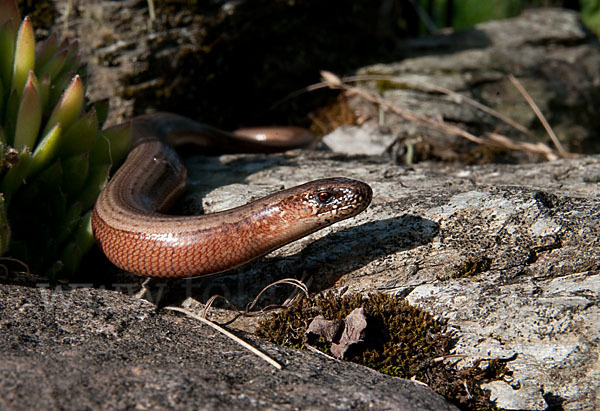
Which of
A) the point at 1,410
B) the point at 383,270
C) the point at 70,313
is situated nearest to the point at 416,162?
the point at 383,270

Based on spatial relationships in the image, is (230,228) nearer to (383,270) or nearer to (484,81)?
(383,270)

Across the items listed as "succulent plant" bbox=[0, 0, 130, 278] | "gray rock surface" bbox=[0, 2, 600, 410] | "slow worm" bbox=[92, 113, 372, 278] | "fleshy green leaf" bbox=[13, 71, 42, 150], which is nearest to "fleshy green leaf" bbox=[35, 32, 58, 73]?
"succulent plant" bbox=[0, 0, 130, 278]

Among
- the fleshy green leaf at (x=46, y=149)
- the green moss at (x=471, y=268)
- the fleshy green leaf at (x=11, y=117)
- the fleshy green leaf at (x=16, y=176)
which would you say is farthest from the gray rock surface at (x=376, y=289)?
the fleshy green leaf at (x=11, y=117)

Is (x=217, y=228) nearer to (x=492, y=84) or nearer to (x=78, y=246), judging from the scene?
(x=78, y=246)

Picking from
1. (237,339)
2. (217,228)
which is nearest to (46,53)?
(217,228)

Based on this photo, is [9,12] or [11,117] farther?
[9,12]
